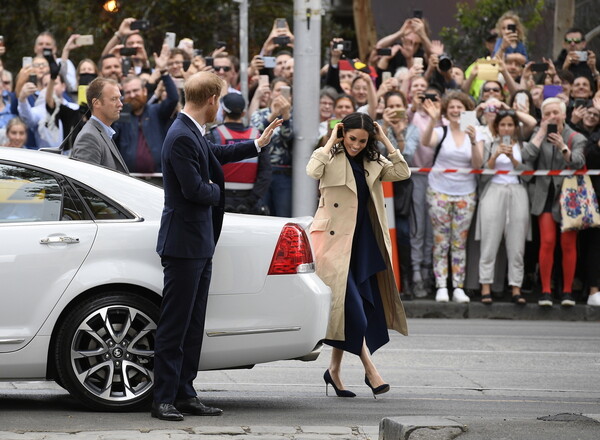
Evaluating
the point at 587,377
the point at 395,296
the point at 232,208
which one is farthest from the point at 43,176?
the point at 232,208

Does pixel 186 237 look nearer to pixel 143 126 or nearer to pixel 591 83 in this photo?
pixel 143 126

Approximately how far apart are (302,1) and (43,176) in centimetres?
728

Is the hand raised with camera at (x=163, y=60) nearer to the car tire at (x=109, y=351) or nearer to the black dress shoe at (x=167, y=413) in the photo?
the car tire at (x=109, y=351)

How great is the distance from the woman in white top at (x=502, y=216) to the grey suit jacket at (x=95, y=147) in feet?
21.8

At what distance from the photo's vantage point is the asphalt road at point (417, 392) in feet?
25.1

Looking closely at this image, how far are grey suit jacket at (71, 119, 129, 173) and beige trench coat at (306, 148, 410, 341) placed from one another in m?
1.34

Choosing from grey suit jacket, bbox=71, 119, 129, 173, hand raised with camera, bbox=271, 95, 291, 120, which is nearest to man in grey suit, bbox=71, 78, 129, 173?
grey suit jacket, bbox=71, 119, 129, 173

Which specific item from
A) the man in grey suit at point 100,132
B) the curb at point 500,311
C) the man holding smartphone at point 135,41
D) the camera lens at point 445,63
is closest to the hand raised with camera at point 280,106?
the curb at point 500,311

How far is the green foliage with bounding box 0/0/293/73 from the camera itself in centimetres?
3092

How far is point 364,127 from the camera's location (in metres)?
8.96

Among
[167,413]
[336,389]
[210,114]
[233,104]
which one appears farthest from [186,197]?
[233,104]

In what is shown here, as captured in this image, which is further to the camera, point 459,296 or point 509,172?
point 459,296

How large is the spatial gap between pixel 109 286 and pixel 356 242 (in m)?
1.97

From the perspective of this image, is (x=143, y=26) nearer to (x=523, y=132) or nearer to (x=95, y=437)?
(x=523, y=132)
